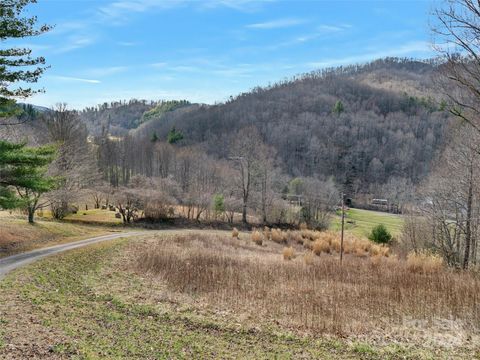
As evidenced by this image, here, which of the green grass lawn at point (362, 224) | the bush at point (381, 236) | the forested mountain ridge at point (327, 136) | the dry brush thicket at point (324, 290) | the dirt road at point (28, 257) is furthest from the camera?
the forested mountain ridge at point (327, 136)

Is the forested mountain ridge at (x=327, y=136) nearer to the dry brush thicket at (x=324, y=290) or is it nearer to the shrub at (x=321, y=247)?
the shrub at (x=321, y=247)

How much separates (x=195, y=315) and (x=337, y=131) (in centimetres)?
12885

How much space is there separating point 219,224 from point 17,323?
3284 centimetres

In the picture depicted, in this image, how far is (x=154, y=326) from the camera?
9688mm

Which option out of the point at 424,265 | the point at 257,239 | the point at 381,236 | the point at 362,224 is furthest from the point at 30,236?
the point at 362,224

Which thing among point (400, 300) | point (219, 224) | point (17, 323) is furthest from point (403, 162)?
point (17, 323)

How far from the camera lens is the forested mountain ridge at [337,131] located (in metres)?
114

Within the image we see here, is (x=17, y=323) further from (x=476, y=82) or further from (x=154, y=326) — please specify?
(x=476, y=82)

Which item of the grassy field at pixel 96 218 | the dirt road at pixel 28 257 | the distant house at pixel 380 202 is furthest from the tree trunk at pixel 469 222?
the distant house at pixel 380 202

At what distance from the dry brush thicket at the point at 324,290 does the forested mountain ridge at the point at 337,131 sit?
82.2 metres

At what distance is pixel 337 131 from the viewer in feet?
435

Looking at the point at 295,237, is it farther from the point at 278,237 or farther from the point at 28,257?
the point at 28,257

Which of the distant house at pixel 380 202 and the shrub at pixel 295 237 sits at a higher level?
the distant house at pixel 380 202

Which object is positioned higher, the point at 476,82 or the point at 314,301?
the point at 476,82
